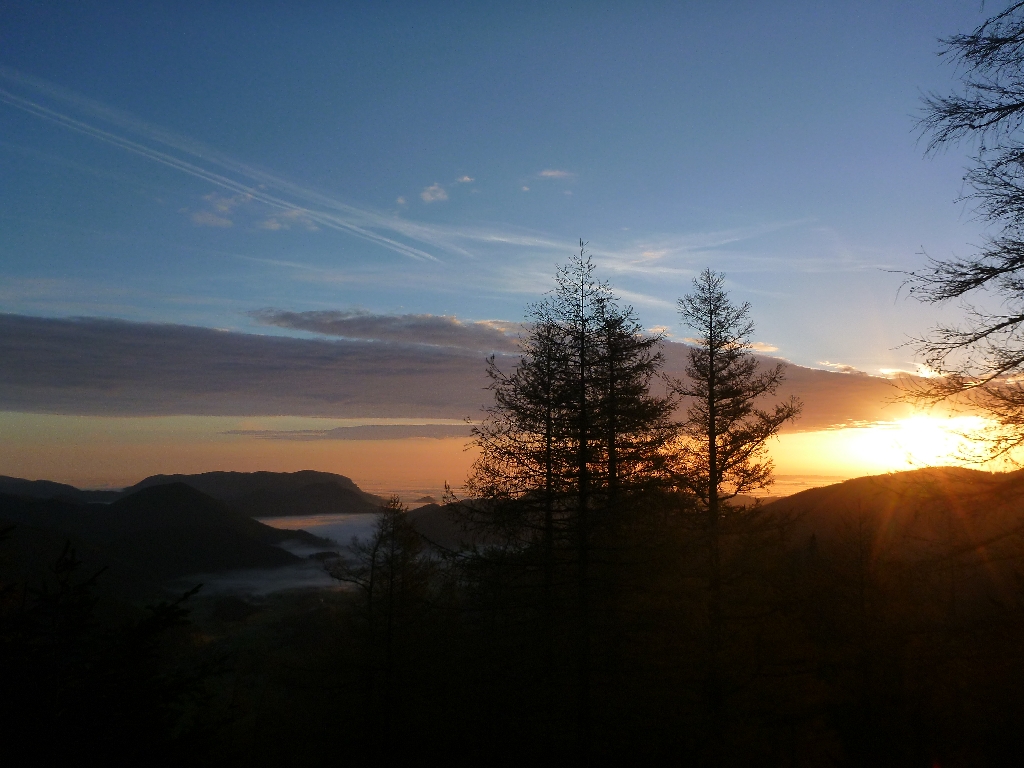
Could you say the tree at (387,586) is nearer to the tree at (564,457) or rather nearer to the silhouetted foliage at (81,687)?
the tree at (564,457)

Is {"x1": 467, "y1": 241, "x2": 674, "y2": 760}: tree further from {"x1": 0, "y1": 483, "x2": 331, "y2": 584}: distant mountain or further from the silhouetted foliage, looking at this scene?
{"x1": 0, "y1": 483, "x2": 331, "y2": 584}: distant mountain

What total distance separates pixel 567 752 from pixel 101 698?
38.6 feet

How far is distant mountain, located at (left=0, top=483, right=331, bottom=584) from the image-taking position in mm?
125781

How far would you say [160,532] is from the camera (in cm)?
14912

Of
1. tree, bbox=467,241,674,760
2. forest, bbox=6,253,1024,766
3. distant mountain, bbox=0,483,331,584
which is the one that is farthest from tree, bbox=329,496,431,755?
distant mountain, bbox=0,483,331,584

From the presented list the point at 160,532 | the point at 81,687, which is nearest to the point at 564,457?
the point at 81,687

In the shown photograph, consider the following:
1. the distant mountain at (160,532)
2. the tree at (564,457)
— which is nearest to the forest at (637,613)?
the tree at (564,457)

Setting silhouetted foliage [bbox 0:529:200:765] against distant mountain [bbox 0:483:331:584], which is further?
distant mountain [bbox 0:483:331:584]

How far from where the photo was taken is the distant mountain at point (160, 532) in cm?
12578

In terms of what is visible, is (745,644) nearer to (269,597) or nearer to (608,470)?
(608,470)

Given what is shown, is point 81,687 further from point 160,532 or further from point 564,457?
point 160,532

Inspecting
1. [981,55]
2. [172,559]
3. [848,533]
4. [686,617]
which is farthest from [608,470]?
[172,559]

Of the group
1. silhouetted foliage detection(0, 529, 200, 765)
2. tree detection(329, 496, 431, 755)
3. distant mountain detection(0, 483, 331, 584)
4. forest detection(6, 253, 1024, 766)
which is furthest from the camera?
distant mountain detection(0, 483, 331, 584)

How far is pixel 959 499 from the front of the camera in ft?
19.8
